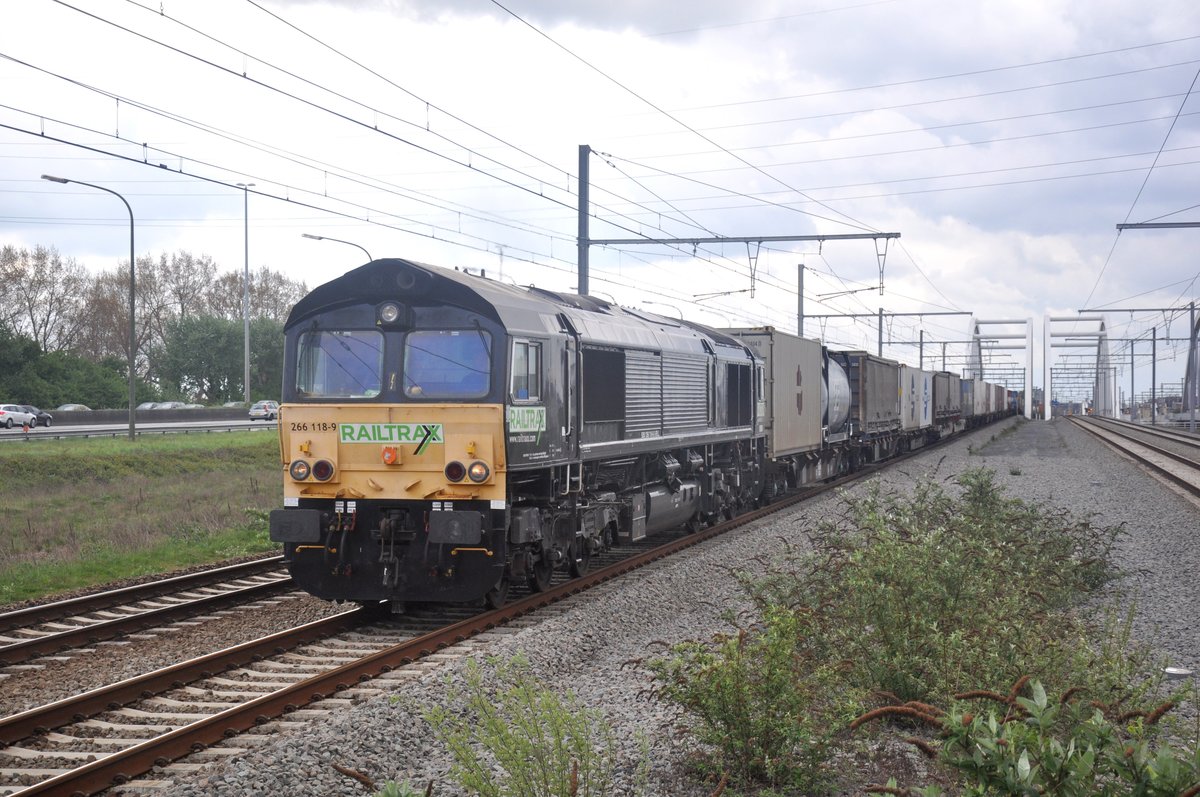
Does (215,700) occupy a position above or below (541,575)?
below

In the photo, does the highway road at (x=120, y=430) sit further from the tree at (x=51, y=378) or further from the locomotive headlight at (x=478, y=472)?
the locomotive headlight at (x=478, y=472)

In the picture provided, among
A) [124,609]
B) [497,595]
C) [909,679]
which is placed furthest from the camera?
[124,609]

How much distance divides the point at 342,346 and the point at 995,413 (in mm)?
81948

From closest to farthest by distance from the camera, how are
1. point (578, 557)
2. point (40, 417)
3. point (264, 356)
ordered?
point (578, 557) → point (40, 417) → point (264, 356)

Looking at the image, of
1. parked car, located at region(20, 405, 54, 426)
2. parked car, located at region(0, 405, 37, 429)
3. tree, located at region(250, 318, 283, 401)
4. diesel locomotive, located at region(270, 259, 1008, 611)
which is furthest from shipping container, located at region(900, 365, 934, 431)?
tree, located at region(250, 318, 283, 401)

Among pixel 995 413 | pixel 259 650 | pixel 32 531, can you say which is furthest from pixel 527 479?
pixel 995 413

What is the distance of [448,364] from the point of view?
410 inches

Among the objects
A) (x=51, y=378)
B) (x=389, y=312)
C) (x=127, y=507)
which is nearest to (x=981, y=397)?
(x=51, y=378)

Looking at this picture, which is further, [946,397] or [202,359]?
[202,359]

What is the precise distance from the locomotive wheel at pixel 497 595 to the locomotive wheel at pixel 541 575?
59cm

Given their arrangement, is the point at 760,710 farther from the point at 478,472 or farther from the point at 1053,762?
the point at 478,472

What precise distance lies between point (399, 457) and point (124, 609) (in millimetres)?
Answer: 3805

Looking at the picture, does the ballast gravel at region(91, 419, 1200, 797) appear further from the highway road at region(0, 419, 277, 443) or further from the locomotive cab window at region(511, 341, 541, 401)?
the highway road at region(0, 419, 277, 443)

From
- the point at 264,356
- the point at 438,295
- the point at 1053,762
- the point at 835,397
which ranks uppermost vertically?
the point at 264,356
